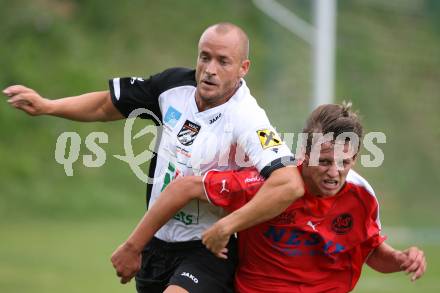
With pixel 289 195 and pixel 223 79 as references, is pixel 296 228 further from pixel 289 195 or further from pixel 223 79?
pixel 223 79

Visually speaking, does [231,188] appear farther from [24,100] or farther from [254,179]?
[24,100]

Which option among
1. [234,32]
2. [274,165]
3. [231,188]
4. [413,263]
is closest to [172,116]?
[234,32]

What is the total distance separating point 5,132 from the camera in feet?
47.2

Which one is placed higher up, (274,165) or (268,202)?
(274,165)

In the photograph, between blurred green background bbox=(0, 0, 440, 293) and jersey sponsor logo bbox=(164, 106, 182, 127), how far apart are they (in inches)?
190

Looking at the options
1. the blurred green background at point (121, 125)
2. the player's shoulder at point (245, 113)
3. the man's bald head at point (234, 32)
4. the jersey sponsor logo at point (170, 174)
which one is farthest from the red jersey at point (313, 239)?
Answer: the blurred green background at point (121, 125)

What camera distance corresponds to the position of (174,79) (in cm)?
522

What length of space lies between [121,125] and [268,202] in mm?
10869

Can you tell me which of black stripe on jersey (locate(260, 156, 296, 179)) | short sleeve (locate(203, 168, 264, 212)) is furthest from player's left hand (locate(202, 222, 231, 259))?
black stripe on jersey (locate(260, 156, 296, 179))

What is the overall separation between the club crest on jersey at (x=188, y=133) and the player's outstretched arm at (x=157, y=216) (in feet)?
1.24

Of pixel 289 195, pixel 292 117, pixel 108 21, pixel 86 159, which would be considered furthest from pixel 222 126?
pixel 108 21

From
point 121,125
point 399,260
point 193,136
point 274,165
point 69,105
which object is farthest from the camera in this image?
point 121,125

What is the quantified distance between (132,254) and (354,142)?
4.15ft

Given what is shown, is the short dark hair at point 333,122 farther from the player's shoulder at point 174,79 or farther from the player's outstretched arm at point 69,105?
the player's outstretched arm at point 69,105
